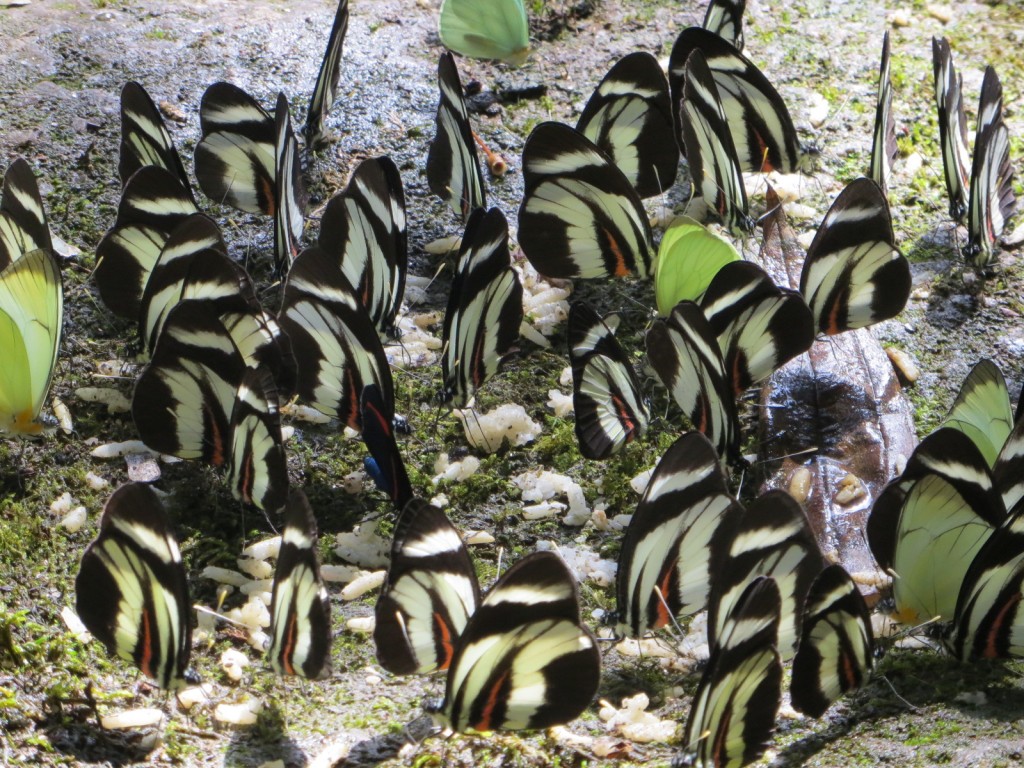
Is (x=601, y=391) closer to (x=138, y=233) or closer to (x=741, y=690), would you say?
(x=741, y=690)

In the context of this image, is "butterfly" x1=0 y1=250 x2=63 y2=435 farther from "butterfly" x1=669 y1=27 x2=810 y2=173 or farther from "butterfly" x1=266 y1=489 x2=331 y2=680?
"butterfly" x1=669 y1=27 x2=810 y2=173

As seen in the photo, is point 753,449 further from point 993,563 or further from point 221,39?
point 221,39

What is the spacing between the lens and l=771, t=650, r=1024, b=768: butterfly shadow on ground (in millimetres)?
2461

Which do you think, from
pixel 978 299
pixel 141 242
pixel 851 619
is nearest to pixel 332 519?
pixel 141 242

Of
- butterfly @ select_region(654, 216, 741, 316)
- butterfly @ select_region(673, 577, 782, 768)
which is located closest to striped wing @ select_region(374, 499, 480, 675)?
butterfly @ select_region(673, 577, 782, 768)

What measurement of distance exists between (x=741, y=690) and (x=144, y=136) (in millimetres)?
2845

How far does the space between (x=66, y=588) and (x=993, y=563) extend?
230cm

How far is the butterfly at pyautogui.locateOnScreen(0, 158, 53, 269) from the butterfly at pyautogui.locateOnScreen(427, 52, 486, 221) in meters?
1.41

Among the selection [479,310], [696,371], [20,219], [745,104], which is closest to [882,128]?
[745,104]

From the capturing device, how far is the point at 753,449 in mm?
3488

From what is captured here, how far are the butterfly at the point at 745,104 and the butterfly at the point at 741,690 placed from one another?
2.51m

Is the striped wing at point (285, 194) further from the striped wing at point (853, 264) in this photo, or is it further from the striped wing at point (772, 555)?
the striped wing at point (772, 555)

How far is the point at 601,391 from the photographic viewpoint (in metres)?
3.38

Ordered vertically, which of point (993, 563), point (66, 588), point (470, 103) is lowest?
point (66, 588)
